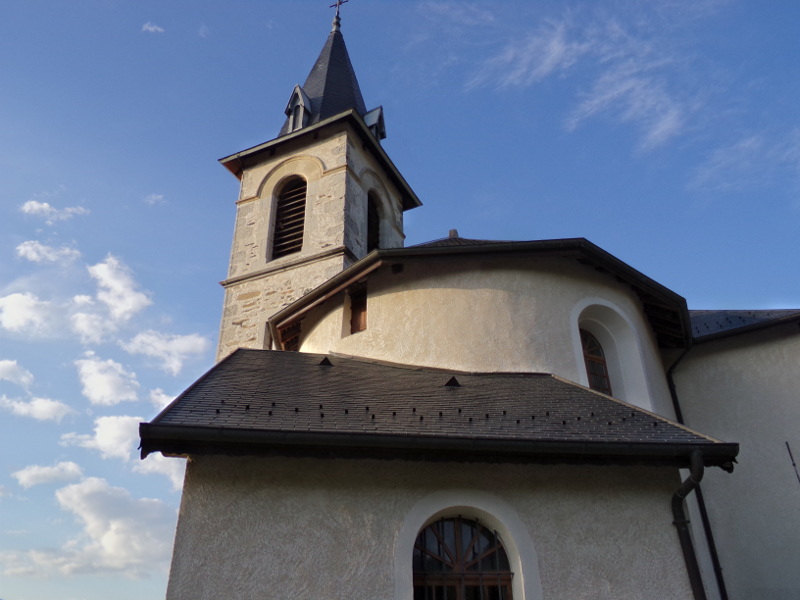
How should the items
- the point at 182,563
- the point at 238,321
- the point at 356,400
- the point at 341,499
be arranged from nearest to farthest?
the point at 182,563, the point at 341,499, the point at 356,400, the point at 238,321

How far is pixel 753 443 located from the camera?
384 inches

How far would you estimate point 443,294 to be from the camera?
9.02 meters

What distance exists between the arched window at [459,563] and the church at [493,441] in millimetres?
17

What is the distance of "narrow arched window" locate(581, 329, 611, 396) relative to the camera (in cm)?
897

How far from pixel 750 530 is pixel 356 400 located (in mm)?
6399

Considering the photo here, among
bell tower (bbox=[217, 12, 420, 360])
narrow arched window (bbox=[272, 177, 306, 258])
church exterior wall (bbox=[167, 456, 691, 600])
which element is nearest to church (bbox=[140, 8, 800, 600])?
church exterior wall (bbox=[167, 456, 691, 600])

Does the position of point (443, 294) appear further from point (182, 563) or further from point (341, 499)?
point (182, 563)

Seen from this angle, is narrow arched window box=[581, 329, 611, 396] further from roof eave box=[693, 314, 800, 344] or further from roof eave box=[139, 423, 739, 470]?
roof eave box=[139, 423, 739, 470]

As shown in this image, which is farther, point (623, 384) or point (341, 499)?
point (623, 384)

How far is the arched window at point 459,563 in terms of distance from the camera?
18.6 ft

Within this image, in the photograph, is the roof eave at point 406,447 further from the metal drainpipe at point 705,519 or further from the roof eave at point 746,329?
the roof eave at point 746,329

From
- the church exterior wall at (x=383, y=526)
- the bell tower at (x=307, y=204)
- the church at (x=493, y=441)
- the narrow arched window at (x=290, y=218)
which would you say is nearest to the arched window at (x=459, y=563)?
the church at (x=493, y=441)

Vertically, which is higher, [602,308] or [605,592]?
[602,308]

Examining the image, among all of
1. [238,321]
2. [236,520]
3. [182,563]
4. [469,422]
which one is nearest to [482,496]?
[469,422]
